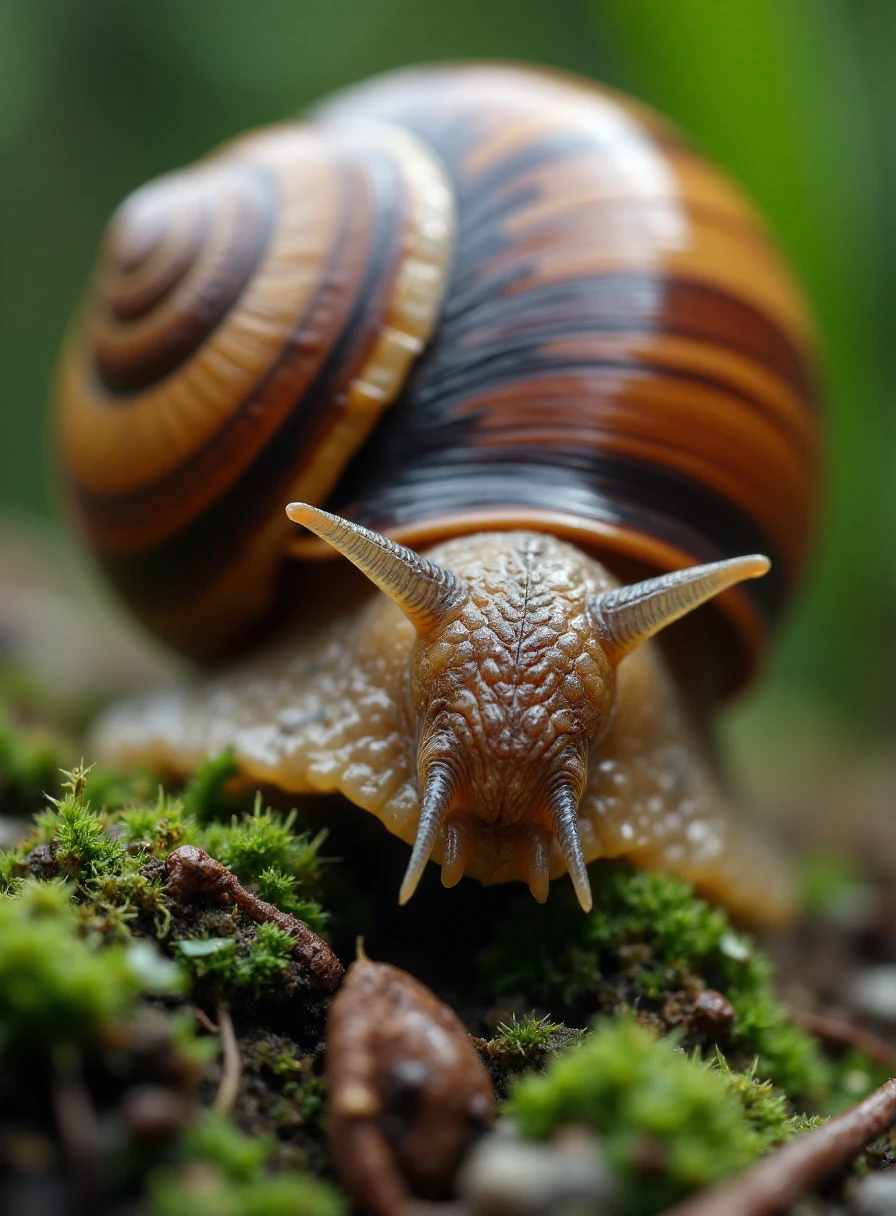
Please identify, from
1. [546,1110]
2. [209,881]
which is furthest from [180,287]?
[546,1110]

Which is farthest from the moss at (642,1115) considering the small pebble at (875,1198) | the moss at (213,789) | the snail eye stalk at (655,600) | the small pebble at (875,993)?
the small pebble at (875,993)

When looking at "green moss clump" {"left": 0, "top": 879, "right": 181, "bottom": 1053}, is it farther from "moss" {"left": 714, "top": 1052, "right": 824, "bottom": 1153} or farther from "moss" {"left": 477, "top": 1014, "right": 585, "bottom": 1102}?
"moss" {"left": 714, "top": 1052, "right": 824, "bottom": 1153}

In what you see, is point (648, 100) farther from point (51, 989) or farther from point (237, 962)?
point (51, 989)

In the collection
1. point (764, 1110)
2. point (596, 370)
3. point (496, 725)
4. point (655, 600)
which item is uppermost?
point (596, 370)

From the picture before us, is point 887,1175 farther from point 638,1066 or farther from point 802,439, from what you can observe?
point 802,439

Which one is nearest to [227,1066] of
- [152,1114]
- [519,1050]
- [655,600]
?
[152,1114]

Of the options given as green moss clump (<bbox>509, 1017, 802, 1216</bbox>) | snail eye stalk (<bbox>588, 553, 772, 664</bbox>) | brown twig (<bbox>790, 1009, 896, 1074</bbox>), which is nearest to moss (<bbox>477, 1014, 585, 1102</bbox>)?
green moss clump (<bbox>509, 1017, 802, 1216</bbox>)
